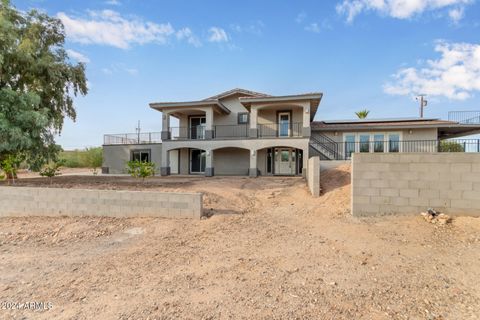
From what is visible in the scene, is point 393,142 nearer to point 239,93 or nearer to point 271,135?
point 271,135

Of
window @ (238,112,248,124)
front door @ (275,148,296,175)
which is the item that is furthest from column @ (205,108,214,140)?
front door @ (275,148,296,175)

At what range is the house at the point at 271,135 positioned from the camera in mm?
17016

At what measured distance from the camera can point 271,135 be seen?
18.9m

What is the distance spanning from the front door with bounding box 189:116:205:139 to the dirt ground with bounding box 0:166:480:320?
541 inches

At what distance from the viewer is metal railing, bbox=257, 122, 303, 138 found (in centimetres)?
1828

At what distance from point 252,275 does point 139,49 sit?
38.6 feet

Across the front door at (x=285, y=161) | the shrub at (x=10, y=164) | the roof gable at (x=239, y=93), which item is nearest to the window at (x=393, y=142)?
the front door at (x=285, y=161)

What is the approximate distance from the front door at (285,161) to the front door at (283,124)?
1135 mm

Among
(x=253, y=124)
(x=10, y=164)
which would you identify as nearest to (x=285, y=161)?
(x=253, y=124)

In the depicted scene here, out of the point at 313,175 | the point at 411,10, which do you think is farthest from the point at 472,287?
the point at 411,10

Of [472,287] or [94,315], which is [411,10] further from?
[94,315]

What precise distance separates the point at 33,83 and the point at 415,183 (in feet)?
63.8

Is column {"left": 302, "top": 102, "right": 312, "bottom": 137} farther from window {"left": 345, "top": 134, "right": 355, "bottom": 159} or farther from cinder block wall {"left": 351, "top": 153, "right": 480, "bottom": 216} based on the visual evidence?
cinder block wall {"left": 351, "top": 153, "right": 480, "bottom": 216}

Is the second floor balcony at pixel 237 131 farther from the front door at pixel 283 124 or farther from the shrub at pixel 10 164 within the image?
the shrub at pixel 10 164
